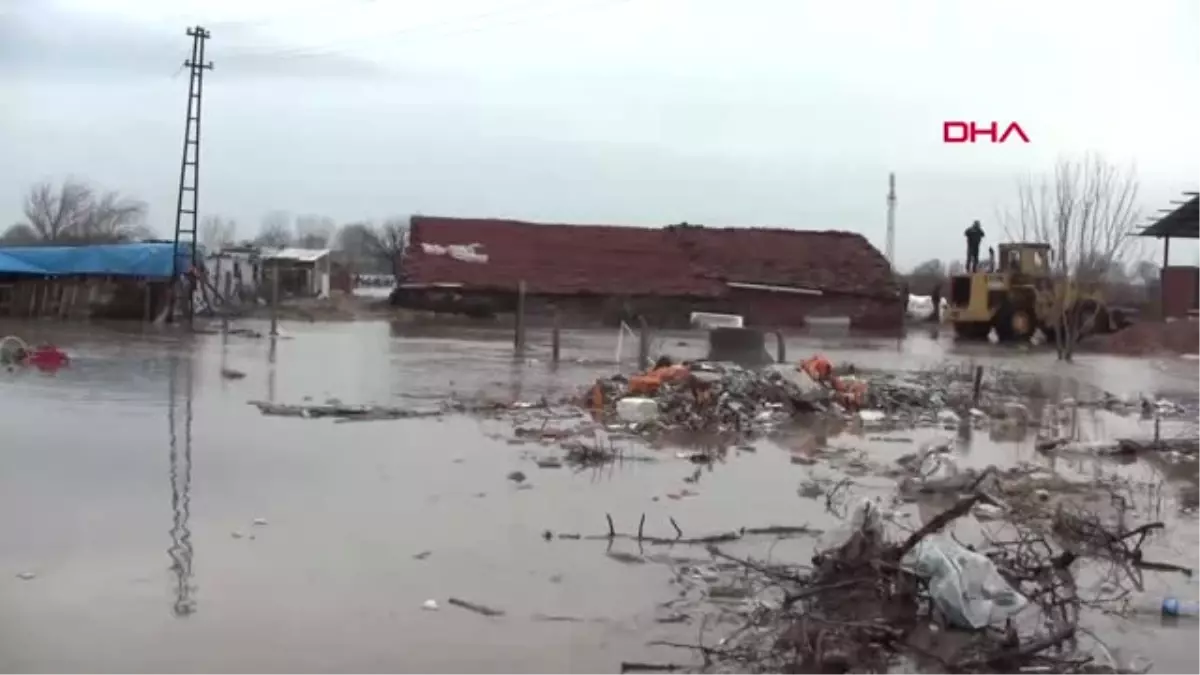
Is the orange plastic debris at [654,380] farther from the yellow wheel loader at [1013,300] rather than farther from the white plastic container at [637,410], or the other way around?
the yellow wheel loader at [1013,300]

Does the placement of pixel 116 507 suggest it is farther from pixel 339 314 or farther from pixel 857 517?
pixel 339 314

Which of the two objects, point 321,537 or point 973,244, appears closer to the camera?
point 321,537

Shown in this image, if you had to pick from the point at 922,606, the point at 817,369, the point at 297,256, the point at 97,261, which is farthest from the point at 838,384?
the point at 297,256

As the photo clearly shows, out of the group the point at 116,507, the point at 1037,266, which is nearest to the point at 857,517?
the point at 116,507

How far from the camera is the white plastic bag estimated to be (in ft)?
20.3

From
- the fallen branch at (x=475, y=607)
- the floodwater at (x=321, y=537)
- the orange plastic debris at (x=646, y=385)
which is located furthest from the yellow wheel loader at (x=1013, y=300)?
the fallen branch at (x=475, y=607)

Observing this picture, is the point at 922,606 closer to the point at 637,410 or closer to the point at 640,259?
the point at 637,410

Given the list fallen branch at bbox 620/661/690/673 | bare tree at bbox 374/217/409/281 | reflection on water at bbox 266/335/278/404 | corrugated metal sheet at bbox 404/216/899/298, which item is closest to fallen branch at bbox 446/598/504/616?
fallen branch at bbox 620/661/690/673

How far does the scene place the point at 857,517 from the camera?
7238mm

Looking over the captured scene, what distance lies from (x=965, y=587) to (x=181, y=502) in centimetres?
559

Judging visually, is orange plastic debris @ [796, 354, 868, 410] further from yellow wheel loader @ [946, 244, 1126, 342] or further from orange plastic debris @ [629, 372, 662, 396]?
yellow wheel loader @ [946, 244, 1126, 342]

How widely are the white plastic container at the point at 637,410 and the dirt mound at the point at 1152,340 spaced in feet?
76.5

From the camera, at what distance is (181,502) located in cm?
913

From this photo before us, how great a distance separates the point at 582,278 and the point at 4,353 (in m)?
27.7
